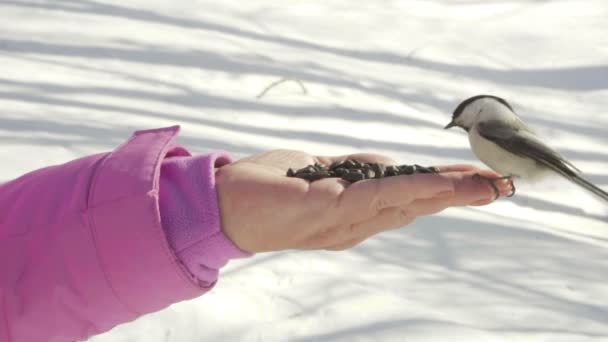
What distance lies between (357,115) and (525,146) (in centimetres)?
163

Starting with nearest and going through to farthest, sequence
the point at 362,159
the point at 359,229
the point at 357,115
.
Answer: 1. the point at 359,229
2. the point at 362,159
3. the point at 357,115

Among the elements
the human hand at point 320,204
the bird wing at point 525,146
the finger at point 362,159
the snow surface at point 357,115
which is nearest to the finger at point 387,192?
the human hand at point 320,204


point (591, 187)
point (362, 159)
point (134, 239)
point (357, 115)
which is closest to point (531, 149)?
point (591, 187)

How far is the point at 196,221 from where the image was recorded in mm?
1658

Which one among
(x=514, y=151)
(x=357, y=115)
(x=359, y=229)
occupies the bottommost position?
(x=357, y=115)

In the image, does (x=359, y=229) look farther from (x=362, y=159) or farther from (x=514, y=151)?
(x=514, y=151)

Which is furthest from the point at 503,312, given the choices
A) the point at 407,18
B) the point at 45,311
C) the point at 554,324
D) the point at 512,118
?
the point at 407,18

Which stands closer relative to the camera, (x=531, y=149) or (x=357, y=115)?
(x=531, y=149)

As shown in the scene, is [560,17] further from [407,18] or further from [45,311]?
[45,311]

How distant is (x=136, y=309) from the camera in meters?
1.64

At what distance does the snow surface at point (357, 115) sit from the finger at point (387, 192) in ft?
2.57

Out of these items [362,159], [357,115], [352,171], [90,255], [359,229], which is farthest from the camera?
[357,115]

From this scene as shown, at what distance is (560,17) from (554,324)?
2.54 meters

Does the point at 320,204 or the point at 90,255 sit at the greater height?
the point at 320,204
